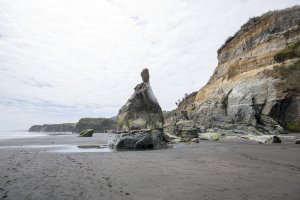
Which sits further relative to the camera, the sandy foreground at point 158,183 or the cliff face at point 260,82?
the cliff face at point 260,82

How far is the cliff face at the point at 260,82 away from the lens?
4556 centimetres

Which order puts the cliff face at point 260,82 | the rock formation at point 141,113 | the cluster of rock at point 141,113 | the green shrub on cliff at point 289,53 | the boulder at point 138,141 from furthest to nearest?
the green shrub on cliff at point 289,53, the cliff face at point 260,82, the rock formation at point 141,113, the cluster of rock at point 141,113, the boulder at point 138,141

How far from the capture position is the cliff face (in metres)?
45.6

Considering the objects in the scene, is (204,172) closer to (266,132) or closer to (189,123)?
(266,132)

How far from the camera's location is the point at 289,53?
49.3 meters

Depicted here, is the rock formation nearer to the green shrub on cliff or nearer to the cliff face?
the cliff face

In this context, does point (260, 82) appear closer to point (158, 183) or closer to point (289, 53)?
point (289, 53)

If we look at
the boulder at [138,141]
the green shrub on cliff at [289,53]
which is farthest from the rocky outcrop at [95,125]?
the boulder at [138,141]

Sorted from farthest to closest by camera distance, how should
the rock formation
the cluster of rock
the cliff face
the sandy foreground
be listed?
the cliff face, the rock formation, the cluster of rock, the sandy foreground

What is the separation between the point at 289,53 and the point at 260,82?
297 inches

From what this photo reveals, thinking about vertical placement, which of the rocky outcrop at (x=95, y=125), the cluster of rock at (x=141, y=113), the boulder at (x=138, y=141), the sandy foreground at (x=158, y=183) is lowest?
the sandy foreground at (x=158, y=183)

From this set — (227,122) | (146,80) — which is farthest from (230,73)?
(146,80)

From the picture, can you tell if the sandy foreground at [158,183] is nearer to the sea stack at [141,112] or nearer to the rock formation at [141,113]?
the sea stack at [141,112]

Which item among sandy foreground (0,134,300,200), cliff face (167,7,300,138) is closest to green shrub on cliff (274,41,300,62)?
cliff face (167,7,300,138)
